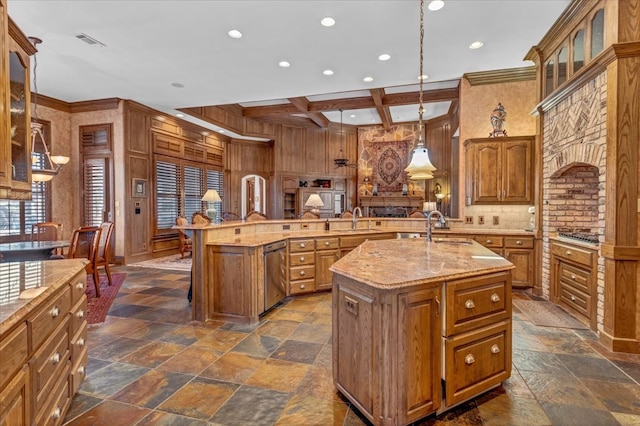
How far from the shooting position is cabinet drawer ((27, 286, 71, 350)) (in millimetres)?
1383

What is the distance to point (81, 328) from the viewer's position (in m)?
2.14

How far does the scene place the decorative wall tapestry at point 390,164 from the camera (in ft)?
33.3

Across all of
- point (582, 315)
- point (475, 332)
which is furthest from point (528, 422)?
point (582, 315)

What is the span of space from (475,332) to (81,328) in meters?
2.62

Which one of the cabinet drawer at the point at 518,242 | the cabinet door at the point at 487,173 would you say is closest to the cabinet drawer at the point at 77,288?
the cabinet drawer at the point at 518,242

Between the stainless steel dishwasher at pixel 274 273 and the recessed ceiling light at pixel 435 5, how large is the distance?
322 centimetres

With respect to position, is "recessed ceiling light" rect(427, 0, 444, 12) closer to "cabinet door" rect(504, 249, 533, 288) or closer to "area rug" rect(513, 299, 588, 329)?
"cabinet door" rect(504, 249, 533, 288)

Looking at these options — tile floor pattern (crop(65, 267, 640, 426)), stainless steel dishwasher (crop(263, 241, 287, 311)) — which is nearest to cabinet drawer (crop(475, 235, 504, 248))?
tile floor pattern (crop(65, 267, 640, 426))

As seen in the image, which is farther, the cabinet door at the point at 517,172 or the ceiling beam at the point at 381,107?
the ceiling beam at the point at 381,107

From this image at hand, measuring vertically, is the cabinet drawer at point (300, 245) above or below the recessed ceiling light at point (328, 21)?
below

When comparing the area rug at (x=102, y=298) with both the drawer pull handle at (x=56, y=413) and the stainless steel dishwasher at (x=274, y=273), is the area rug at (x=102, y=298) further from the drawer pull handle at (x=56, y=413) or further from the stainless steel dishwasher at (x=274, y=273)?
the drawer pull handle at (x=56, y=413)

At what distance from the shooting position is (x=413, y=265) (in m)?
2.15

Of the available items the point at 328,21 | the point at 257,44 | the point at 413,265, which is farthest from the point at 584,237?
the point at 257,44

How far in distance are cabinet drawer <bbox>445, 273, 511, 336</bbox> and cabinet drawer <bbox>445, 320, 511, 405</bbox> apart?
6cm
